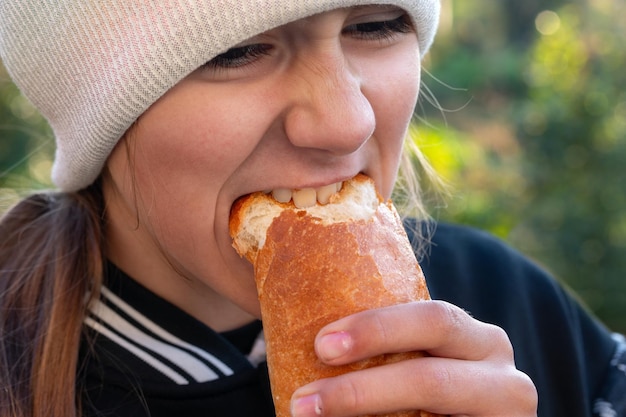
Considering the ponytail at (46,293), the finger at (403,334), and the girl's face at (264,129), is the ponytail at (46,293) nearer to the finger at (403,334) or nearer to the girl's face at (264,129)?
the girl's face at (264,129)

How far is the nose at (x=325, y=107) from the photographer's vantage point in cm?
159

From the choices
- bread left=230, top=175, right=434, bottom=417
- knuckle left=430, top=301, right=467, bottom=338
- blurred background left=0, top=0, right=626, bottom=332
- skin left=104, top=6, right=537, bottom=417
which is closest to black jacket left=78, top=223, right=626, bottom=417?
skin left=104, top=6, right=537, bottom=417

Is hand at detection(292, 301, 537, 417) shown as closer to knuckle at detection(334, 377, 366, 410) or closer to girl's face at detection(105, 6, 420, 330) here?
knuckle at detection(334, 377, 366, 410)

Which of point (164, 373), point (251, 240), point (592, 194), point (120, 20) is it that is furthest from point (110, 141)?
point (592, 194)

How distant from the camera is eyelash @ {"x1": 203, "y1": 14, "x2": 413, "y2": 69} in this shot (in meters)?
1.63

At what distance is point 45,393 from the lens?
1827 millimetres

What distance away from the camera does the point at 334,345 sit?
142 cm

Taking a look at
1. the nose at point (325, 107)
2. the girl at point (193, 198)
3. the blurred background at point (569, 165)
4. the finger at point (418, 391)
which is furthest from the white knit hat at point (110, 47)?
the blurred background at point (569, 165)

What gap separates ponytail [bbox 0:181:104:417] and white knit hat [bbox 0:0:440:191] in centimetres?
24

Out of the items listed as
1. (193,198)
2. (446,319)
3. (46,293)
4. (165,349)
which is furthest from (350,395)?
(46,293)

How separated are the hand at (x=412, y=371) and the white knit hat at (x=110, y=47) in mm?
652

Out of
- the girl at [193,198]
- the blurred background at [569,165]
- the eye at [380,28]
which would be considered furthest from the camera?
the blurred background at [569,165]

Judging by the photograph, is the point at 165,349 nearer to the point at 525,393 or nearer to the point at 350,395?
the point at 350,395

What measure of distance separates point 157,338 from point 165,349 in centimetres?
5
